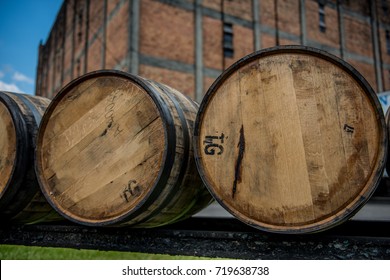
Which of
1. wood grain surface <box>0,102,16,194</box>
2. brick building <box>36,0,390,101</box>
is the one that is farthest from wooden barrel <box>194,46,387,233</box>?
brick building <box>36,0,390,101</box>

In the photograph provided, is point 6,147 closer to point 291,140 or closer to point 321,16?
point 291,140

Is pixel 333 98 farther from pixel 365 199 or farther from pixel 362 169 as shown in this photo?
pixel 365 199

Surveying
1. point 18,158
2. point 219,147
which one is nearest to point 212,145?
point 219,147

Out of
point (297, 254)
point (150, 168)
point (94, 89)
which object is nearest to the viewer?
point (297, 254)

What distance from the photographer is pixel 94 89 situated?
216 centimetres

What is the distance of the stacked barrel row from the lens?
1.59 metres

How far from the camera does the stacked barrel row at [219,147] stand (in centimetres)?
159

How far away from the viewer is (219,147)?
181 cm

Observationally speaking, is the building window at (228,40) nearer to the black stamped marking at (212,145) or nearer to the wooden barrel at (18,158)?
the wooden barrel at (18,158)

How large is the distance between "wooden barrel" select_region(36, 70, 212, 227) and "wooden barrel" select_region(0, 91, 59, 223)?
5.4 inches

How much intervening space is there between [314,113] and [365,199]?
0.44 metres

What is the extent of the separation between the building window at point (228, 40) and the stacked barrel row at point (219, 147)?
558 inches
